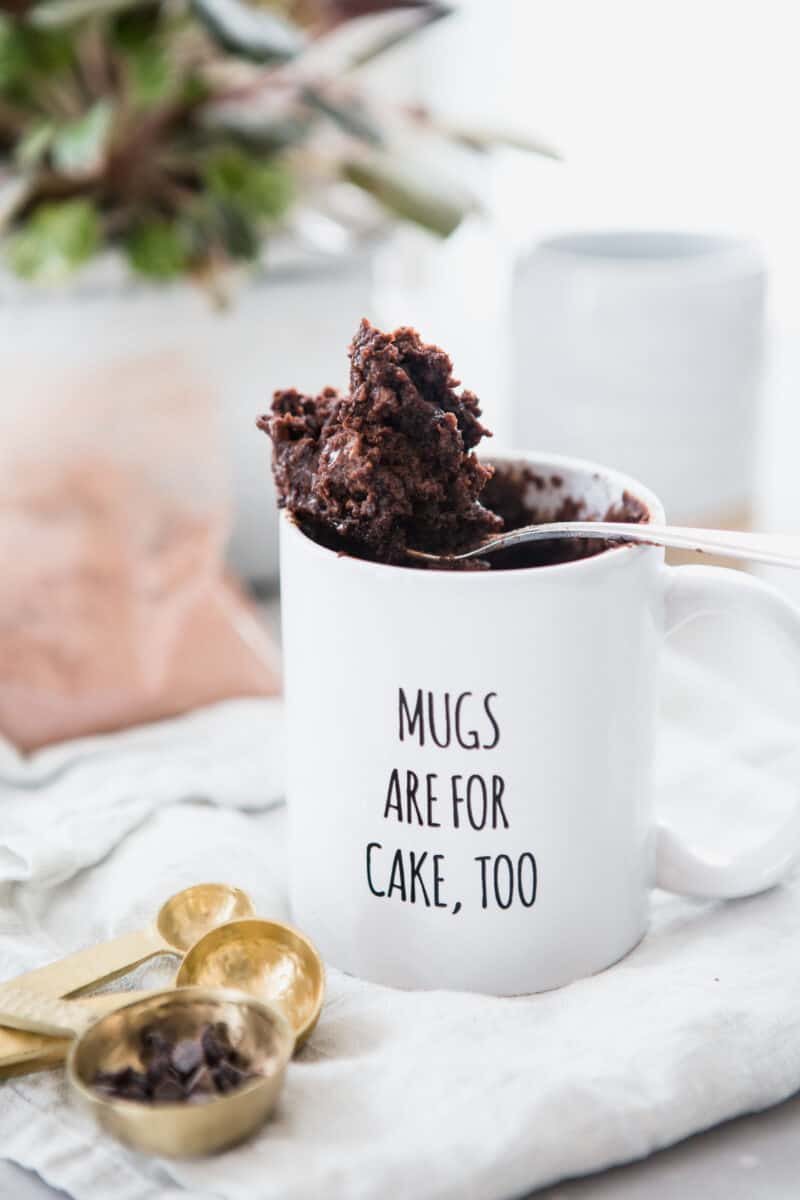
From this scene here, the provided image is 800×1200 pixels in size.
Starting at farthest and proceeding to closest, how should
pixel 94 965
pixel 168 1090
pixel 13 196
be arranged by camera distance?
1. pixel 13 196
2. pixel 94 965
3. pixel 168 1090

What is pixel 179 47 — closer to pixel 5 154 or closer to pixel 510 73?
pixel 5 154

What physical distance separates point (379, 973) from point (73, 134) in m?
0.61

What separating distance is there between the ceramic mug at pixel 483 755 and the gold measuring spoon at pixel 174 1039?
0.31 ft

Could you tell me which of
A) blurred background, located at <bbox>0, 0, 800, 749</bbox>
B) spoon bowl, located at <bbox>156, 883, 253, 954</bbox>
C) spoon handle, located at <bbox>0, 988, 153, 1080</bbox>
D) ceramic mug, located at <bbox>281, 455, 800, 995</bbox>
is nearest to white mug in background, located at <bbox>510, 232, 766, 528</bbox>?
blurred background, located at <bbox>0, 0, 800, 749</bbox>

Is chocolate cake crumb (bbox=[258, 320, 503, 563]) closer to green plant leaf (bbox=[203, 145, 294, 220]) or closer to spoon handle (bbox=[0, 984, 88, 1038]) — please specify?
spoon handle (bbox=[0, 984, 88, 1038])

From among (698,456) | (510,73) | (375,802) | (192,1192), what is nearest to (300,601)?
(375,802)

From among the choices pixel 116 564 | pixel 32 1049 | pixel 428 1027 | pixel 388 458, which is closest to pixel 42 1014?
pixel 32 1049

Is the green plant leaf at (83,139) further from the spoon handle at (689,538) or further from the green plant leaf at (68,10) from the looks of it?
the spoon handle at (689,538)

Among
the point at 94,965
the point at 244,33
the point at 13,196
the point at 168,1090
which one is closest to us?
the point at 168,1090

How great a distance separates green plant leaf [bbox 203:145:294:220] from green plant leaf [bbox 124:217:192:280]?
0.05 m

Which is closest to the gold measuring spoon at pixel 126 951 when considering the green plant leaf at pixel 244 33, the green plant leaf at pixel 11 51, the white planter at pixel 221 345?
the white planter at pixel 221 345

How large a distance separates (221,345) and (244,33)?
0.23 metres

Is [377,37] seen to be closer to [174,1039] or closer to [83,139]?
[83,139]

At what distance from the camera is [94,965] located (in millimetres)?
597
